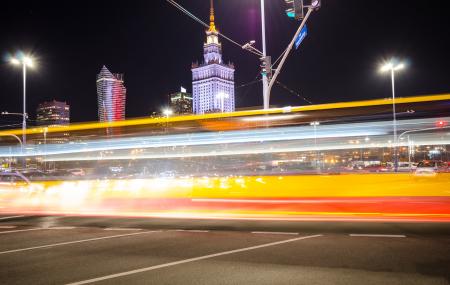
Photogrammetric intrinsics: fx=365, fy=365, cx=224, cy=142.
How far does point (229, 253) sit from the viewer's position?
7.21 metres

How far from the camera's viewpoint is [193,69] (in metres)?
139

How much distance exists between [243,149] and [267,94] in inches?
200

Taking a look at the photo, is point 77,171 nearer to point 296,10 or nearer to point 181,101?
point 296,10

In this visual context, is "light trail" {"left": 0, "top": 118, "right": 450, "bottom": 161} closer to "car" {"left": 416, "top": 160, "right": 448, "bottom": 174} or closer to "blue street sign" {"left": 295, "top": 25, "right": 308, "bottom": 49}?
"car" {"left": 416, "top": 160, "right": 448, "bottom": 174}

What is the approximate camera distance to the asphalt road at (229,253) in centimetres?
565

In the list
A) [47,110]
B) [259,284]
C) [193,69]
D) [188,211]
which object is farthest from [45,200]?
[193,69]

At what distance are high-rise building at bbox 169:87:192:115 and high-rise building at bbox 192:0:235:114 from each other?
29.2 feet

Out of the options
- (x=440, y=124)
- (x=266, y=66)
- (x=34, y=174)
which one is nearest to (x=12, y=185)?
(x=34, y=174)

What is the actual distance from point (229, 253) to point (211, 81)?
122400 millimetres

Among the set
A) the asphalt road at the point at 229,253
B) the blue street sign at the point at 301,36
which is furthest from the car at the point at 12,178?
the blue street sign at the point at 301,36

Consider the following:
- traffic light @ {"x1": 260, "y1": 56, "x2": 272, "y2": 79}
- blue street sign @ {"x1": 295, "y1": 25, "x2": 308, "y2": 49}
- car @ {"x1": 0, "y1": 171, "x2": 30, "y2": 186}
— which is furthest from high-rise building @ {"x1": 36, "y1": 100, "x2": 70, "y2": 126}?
blue street sign @ {"x1": 295, "y1": 25, "x2": 308, "y2": 49}

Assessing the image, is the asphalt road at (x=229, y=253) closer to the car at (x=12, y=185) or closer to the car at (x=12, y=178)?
the car at (x=12, y=178)

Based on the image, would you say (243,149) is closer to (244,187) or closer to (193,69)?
(244,187)

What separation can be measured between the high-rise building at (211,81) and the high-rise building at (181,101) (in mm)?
8915
